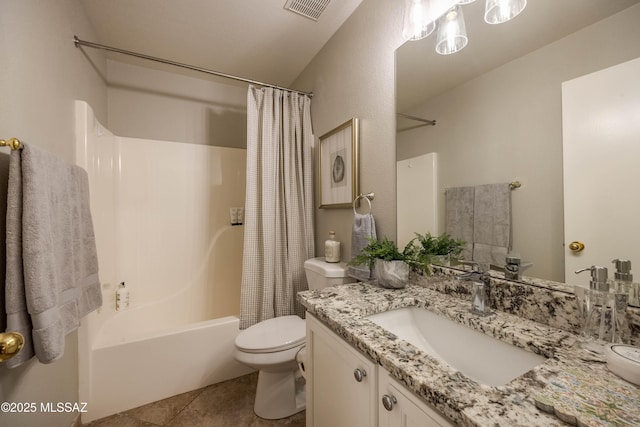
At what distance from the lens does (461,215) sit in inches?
36.7

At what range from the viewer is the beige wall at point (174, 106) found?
2.03 metres

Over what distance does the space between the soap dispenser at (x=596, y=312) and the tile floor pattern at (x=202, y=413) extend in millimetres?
1314

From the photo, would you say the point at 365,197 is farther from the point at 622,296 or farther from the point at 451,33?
the point at 622,296

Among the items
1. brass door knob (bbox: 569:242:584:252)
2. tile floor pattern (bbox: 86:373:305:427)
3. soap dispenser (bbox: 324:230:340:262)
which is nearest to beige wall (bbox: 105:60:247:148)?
soap dispenser (bbox: 324:230:340:262)

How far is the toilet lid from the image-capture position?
124 centimetres

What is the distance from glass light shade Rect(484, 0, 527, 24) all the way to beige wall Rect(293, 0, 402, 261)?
382 mm

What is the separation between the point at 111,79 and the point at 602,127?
290 centimetres

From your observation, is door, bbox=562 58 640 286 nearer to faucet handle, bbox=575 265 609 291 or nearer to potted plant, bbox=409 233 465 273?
faucet handle, bbox=575 265 609 291

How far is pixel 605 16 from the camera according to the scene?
61cm

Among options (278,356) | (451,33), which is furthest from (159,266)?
(451,33)

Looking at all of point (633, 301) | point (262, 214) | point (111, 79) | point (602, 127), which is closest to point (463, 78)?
point (602, 127)

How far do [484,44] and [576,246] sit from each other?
724 mm

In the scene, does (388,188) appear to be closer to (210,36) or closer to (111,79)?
(210,36)

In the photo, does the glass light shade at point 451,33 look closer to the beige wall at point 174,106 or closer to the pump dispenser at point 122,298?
the beige wall at point 174,106
